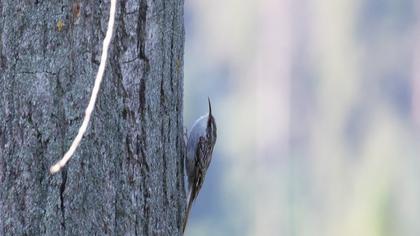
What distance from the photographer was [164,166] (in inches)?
115

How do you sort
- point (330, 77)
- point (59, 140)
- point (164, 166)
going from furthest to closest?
point (330, 77), point (164, 166), point (59, 140)

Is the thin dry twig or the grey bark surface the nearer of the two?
the thin dry twig

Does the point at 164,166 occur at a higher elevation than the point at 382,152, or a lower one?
higher

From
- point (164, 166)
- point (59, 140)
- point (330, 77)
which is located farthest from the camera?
point (330, 77)

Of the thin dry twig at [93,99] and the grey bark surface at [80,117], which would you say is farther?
the grey bark surface at [80,117]

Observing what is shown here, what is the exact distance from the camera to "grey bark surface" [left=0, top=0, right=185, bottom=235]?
2639 millimetres

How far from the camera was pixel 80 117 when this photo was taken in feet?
8.77

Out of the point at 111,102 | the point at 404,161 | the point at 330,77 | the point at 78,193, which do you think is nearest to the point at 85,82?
the point at 111,102

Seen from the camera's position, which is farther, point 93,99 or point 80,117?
point 80,117

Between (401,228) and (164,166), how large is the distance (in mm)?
5807

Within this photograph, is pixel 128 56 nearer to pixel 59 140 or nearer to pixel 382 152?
pixel 59 140

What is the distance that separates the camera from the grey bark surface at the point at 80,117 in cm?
264

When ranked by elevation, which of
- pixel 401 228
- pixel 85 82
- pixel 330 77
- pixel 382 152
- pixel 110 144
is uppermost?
pixel 85 82

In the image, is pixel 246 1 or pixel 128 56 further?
pixel 246 1
